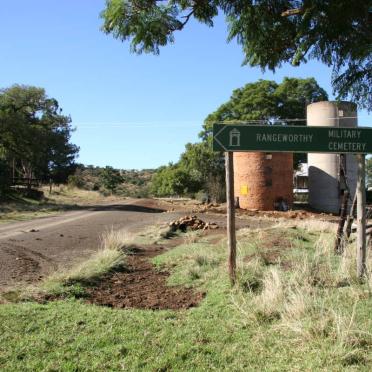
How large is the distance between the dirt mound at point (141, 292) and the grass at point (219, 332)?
390 millimetres

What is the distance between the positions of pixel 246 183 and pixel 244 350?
2973 centimetres

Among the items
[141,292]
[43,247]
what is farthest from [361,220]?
[43,247]

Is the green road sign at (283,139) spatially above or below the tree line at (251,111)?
below

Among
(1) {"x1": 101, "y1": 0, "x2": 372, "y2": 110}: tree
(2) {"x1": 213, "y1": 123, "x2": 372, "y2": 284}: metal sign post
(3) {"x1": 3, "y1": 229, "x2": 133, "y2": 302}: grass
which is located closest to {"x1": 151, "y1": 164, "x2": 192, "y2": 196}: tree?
(3) {"x1": 3, "y1": 229, "x2": 133, "y2": 302}: grass

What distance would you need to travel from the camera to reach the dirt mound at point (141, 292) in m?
6.97

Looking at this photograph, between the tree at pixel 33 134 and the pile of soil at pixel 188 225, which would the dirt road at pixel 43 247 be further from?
the tree at pixel 33 134

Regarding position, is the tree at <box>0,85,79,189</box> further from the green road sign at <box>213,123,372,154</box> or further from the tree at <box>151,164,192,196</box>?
the green road sign at <box>213,123,372,154</box>

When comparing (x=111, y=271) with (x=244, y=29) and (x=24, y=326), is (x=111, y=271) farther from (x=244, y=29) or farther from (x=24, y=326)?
(x=244, y=29)

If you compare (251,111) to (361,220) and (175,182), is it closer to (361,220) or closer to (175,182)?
(175,182)

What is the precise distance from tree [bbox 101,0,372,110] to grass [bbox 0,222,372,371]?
222 centimetres

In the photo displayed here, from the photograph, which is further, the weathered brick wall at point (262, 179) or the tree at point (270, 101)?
the tree at point (270, 101)

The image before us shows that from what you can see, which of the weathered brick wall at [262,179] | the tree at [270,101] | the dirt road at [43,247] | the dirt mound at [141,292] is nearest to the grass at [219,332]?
the dirt mound at [141,292]

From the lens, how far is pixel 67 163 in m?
65.3

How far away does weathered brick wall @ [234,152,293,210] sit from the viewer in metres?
33.6
